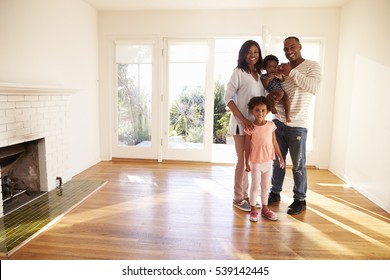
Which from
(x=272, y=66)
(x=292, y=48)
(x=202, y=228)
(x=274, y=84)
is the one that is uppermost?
(x=292, y=48)

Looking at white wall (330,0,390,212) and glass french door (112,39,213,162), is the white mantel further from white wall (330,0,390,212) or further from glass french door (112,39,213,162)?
white wall (330,0,390,212)

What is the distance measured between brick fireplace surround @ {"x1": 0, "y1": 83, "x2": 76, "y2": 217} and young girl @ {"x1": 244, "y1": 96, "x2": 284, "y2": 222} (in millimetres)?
1988

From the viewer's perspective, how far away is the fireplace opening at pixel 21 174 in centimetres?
295

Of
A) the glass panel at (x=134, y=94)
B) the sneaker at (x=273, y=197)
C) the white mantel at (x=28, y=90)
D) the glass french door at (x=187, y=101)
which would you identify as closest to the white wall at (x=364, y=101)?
the sneaker at (x=273, y=197)

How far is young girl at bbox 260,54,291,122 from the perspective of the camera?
8.64 feet

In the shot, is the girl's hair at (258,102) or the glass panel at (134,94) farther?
the glass panel at (134,94)

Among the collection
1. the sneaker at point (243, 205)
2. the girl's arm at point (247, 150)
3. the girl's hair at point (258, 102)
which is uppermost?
the girl's hair at point (258, 102)

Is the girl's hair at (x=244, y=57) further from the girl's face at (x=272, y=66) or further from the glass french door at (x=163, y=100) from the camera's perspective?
the glass french door at (x=163, y=100)

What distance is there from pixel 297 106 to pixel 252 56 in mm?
587

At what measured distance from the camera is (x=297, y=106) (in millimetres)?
2684

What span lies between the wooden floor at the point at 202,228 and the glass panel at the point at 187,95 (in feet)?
4.47

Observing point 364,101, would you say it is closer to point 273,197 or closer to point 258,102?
point 273,197

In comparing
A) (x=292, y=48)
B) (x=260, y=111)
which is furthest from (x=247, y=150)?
(x=292, y=48)

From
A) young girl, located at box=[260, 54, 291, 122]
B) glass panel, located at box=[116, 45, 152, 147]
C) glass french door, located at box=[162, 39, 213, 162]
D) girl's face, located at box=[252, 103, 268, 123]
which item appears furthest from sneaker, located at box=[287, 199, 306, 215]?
glass panel, located at box=[116, 45, 152, 147]
